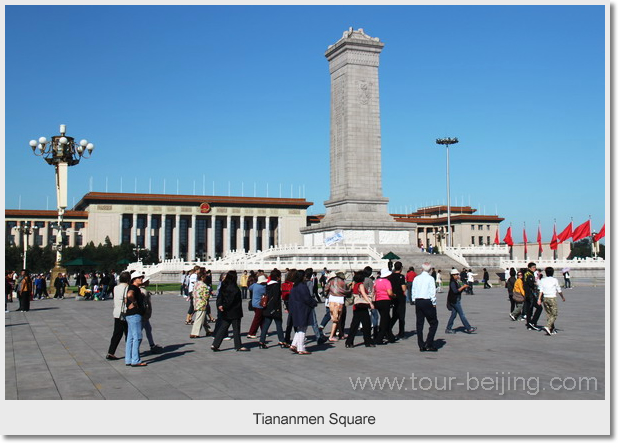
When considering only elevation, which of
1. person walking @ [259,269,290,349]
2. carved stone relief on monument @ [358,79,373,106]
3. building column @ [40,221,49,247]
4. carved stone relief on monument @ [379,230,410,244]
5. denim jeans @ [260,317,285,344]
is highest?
carved stone relief on monument @ [358,79,373,106]

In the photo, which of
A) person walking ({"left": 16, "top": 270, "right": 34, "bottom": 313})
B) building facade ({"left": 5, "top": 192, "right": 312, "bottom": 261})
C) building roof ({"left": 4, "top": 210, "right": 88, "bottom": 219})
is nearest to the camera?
person walking ({"left": 16, "top": 270, "right": 34, "bottom": 313})

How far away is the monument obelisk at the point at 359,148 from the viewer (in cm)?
6094

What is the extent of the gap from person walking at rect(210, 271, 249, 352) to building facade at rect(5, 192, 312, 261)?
313 ft

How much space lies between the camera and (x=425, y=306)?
44.2 feet

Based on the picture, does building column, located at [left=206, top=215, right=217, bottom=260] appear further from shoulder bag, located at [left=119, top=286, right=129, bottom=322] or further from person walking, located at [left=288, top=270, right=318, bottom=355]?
shoulder bag, located at [left=119, top=286, right=129, bottom=322]

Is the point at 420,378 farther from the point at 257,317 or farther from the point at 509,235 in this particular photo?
the point at 509,235

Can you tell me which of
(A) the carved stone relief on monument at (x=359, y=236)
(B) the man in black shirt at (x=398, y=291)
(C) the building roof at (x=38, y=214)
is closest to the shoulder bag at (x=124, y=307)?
(B) the man in black shirt at (x=398, y=291)

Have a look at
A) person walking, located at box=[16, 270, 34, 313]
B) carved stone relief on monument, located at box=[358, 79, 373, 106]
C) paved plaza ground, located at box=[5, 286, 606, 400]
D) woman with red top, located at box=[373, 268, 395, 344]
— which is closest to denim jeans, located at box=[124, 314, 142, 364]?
paved plaza ground, located at box=[5, 286, 606, 400]

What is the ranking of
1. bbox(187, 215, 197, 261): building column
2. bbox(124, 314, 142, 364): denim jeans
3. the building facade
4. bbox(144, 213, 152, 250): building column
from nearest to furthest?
1. bbox(124, 314, 142, 364): denim jeans
2. the building facade
3. bbox(144, 213, 152, 250): building column
4. bbox(187, 215, 197, 261): building column

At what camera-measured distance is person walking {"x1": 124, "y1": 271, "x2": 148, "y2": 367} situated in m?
11.7

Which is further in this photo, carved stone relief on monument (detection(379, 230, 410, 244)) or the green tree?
the green tree

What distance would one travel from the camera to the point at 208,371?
11.1 m

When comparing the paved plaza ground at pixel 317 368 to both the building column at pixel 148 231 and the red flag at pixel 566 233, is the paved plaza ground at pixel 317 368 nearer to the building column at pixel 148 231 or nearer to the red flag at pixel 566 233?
the red flag at pixel 566 233

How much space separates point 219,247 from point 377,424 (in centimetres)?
11711
